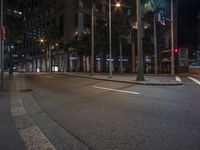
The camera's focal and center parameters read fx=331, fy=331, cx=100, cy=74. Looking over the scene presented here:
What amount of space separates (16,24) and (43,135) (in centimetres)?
3310

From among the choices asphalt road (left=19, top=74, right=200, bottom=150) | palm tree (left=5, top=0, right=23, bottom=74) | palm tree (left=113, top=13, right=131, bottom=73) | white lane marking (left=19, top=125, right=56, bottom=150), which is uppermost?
palm tree (left=113, top=13, right=131, bottom=73)

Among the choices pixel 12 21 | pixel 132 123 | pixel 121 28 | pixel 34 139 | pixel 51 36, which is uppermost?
pixel 51 36

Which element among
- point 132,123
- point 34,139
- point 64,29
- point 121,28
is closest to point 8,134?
point 34,139

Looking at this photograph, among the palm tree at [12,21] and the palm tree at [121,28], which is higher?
the palm tree at [121,28]

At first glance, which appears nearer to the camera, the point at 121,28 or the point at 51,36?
the point at 121,28

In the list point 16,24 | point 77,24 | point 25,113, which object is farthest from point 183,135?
point 77,24

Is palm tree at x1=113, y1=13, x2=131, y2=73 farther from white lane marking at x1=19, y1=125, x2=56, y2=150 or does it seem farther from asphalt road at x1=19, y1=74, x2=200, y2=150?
white lane marking at x1=19, y1=125, x2=56, y2=150

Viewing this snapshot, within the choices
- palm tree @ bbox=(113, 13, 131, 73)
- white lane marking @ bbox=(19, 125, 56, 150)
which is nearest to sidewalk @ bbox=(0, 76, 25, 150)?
white lane marking @ bbox=(19, 125, 56, 150)

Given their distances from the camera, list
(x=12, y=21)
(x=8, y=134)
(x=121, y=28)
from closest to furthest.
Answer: (x=8, y=134) < (x=12, y=21) < (x=121, y=28)

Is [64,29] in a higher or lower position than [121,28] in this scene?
higher

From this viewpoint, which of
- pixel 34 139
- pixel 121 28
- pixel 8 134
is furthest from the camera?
pixel 121 28

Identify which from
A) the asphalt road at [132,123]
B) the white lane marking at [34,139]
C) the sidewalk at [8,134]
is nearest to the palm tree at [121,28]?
the asphalt road at [132,123]

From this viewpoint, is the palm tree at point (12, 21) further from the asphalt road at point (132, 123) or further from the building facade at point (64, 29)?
the building facade at point (64, 29)

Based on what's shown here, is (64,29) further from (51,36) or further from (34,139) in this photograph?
(34,139)
